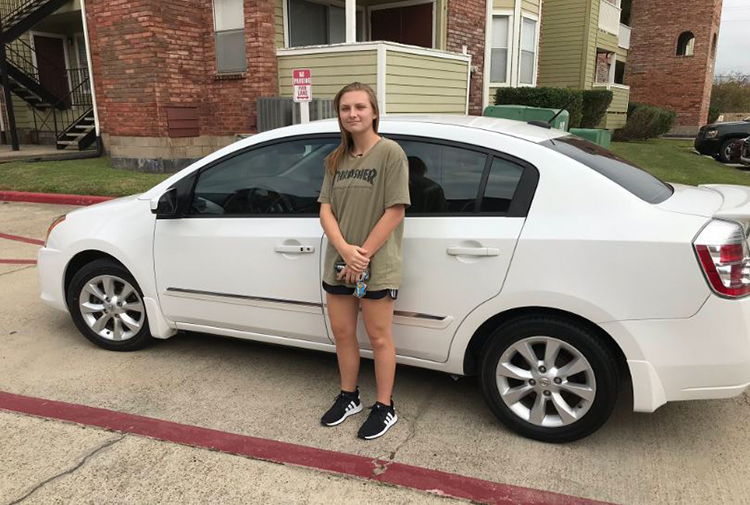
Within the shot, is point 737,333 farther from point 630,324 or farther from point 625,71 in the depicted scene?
point 625,71

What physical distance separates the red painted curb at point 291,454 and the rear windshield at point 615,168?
4.98 feet

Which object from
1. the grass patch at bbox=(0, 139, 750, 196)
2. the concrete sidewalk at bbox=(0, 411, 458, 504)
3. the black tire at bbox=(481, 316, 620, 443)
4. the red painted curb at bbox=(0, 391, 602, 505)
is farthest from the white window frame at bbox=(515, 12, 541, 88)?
the concrete sidewalk at bbox=(0, 411, 458, 504)

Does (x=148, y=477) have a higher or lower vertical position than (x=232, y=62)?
lower

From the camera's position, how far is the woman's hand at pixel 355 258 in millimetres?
Answer: 2883

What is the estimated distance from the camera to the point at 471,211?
309 centimetres

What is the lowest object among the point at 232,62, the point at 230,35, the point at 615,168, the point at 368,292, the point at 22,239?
the point at 22,239

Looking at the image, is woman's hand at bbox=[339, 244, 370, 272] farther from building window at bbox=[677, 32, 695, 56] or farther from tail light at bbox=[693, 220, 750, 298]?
building window at bbox=[677, 32, 695, 56]

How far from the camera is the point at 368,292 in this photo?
296 centimetres

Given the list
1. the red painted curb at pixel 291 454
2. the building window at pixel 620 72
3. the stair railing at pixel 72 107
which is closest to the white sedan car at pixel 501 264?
the red painted curb at pixel 291 454

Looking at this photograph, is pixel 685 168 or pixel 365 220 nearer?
pixel 365 220

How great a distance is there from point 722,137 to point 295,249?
54.7 feet

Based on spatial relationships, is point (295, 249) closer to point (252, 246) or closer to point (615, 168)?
point (252, 246)

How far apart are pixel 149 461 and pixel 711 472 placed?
2702mm

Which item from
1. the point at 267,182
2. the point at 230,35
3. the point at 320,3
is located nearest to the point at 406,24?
the point at 320,3
